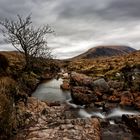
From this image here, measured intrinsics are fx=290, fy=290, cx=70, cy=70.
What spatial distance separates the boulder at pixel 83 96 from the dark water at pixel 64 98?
0.83 m

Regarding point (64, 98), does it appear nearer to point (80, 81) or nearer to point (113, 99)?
point (80, 81)

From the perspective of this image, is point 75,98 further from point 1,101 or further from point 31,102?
point 1,101

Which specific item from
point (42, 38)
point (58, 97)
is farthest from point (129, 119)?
point (42, 38)

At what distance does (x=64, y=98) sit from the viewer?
3638 cm

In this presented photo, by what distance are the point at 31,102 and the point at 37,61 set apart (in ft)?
92.6

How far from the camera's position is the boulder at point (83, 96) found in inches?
1298

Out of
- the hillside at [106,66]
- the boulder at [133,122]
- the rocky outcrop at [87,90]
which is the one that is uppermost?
the hillside at [106,66]

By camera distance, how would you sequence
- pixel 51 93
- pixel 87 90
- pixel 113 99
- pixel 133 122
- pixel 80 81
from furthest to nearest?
1. pixel 51 93
2. pixel 80 81
3. pixel 87 90
4. pixel 113 99
5. pixel 133 122

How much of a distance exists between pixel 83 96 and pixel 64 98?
12.4 feet

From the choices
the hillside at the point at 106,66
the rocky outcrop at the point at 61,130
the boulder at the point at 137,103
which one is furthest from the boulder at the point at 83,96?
the hillside at the point at 106,66

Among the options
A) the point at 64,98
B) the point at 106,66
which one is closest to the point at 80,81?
the point at 64,98

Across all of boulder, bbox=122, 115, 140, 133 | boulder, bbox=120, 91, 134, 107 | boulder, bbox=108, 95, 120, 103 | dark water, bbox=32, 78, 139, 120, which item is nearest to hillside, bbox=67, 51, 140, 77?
dark water, bbox=32, 78, 139, 120

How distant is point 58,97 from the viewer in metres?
36.9

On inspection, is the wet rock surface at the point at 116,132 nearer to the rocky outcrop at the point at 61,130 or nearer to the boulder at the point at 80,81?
the rocky outcrop at the point at 61,130
